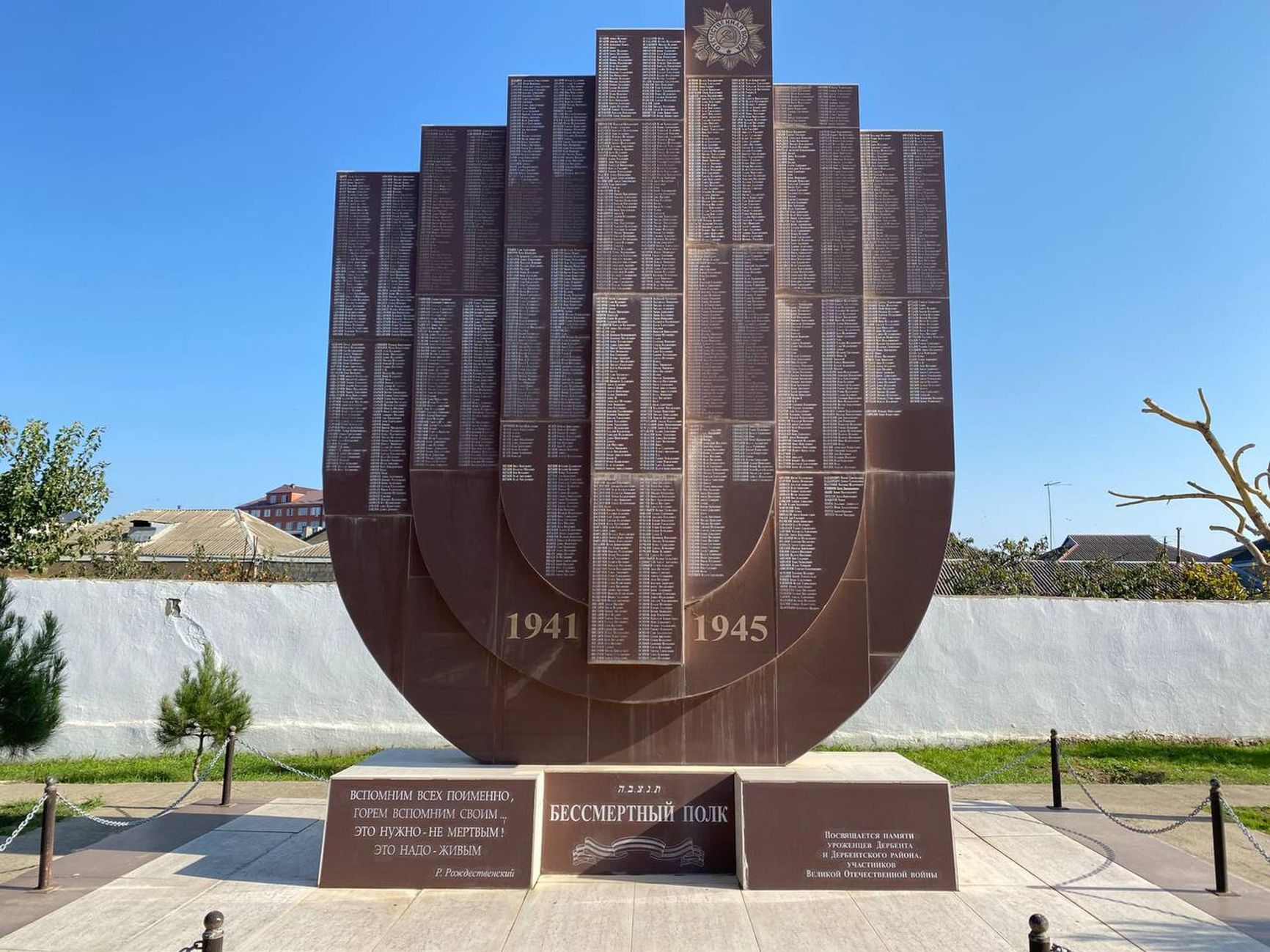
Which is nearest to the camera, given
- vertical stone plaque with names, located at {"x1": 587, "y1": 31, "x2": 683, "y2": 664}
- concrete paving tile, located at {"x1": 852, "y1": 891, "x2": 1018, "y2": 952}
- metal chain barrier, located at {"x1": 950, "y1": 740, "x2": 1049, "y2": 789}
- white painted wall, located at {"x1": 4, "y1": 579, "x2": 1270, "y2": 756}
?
concrete paving tile, located at {"x1": 852, "y1": 891, "x2": 1018, "y2": 952}

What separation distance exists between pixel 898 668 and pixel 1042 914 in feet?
26.6

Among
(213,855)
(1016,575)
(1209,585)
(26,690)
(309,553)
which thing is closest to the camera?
(213,855)

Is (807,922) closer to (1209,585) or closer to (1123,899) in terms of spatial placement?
(1123,899)

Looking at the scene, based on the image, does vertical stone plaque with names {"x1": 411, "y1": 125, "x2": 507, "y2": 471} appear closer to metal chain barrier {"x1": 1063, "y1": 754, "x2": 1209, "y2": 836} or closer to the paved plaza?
the paved plaza

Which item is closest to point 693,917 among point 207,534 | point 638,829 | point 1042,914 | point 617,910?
point 617,910

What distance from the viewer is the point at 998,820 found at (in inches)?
409

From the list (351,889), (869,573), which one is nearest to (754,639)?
(869,573)

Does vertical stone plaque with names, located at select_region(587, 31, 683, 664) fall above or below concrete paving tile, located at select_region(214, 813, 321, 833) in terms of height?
above

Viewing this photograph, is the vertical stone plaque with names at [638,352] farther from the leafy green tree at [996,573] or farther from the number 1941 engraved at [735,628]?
the leafy green tree at [996,573]

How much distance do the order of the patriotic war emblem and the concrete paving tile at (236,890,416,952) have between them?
25.9 feet

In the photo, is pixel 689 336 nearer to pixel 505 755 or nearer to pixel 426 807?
pixel 505 755

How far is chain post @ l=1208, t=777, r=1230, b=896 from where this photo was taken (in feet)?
25.8

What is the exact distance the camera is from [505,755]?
844 centimetres

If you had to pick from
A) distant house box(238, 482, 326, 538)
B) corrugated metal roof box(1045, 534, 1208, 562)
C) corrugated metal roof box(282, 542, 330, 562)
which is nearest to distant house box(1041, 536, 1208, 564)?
corrugated metal roof box(1045, 534, 1208, 562)
